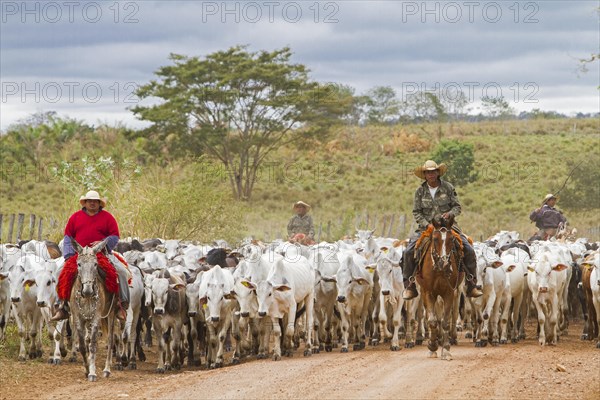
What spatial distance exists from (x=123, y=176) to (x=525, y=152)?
135 ft

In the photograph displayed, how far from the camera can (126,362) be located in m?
16.9

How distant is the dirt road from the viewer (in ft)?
40.3

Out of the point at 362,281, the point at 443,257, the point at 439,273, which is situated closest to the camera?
the point at 443,257

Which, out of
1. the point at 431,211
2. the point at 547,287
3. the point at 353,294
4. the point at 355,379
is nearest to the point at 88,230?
the point at 355,379

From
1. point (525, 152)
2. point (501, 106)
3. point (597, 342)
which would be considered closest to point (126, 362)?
point (597, 342)

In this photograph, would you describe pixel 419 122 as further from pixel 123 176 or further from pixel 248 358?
pixel 248 358

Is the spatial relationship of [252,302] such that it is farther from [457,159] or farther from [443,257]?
[457,159]

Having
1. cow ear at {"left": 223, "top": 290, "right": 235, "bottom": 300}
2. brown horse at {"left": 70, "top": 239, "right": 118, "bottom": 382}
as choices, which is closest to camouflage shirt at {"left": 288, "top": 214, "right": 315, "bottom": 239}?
cow ear at {"left": 223, "top": 290, "right": 235, "bottom": 300}

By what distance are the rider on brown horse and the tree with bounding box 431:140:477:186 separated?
129 ft

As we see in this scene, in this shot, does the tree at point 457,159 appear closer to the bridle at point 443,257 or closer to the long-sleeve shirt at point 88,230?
the bridle at point 443,257

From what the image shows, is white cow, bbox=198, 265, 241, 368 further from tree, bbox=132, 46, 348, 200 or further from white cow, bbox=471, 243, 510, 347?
tree, bbox=132, 46, 348, 200

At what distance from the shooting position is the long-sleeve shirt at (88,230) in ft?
49.9

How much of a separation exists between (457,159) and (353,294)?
38585 mm

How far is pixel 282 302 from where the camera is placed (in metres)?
16.6
